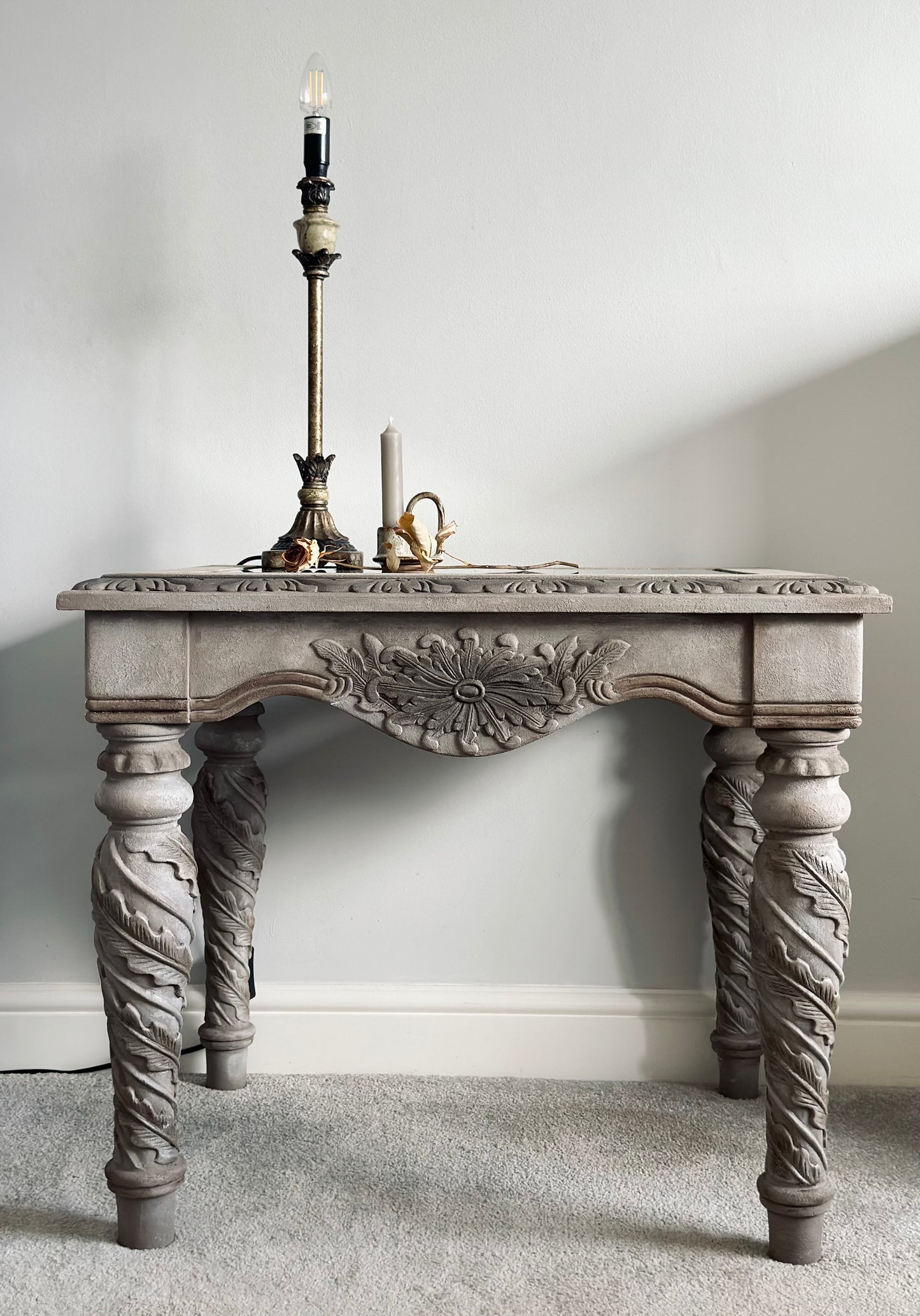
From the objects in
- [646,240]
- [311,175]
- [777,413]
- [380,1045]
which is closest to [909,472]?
[777,413]

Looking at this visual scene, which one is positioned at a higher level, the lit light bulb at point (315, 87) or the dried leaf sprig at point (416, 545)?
the lit light bulb at point (315, 87)

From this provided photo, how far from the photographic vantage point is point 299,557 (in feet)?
4.10

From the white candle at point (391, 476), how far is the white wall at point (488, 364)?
0.27 meters

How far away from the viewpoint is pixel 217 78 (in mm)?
1580

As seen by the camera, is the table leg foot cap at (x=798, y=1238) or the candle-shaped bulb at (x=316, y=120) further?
the candle-shaped bulb at (x=316, y=120)

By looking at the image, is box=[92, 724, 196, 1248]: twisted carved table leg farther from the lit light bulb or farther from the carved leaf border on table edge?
the lit light bulb

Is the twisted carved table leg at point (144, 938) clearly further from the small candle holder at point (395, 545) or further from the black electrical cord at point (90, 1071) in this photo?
the black electrical cord at point (90, 1071)

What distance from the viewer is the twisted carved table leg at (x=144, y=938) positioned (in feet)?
3.66

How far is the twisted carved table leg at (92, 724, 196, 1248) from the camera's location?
1.12m

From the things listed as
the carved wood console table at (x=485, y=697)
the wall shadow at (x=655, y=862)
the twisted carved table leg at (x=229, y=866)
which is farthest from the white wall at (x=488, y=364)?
the carved wood console table at (x=485, y=697)

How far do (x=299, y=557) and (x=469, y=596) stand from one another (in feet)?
0.83

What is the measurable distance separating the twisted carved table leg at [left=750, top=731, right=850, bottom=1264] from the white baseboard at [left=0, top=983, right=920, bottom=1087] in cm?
49

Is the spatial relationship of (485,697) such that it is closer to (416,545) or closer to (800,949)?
(416,545)

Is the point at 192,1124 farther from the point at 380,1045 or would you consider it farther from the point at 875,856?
the point at 875,856
